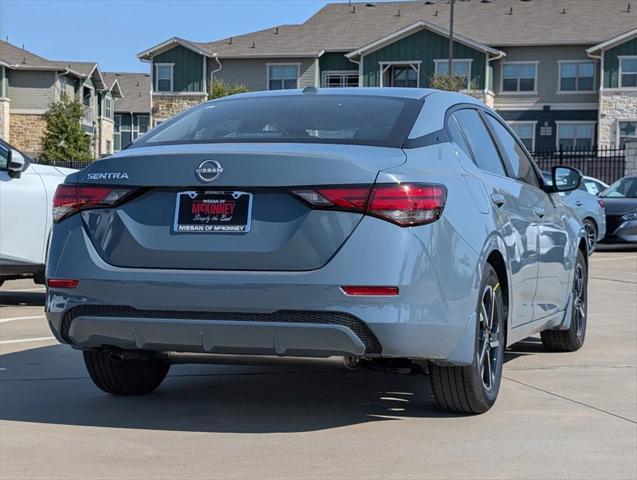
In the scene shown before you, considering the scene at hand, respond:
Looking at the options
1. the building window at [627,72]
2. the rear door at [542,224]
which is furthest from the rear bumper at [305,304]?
the building window at [627,72]

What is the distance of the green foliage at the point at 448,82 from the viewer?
5219 centimetres

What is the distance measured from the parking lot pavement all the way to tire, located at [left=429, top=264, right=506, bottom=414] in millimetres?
104

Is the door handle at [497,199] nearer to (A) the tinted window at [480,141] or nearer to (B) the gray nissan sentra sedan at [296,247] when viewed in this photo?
(B) the gray nissan sentra sedan at [296,247]

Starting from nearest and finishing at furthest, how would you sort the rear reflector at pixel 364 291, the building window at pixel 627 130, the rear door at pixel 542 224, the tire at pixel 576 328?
the rear reflector at pixel 364 291
the rear door at pixel 542 224
the tire at pixel 576 328
the building window at pixel 627 130

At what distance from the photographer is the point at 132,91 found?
9269 centimetres

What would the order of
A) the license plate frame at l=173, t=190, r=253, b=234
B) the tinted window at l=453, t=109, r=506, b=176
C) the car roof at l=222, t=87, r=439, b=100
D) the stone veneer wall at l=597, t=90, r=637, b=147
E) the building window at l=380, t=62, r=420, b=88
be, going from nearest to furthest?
the license plate frame at l=173, t=190, r=253, b=234 → the car roof at l=222, t=87, r=439, b=100 → the tinted window at l=453, t=109, r=506, b=176 → the stone veneer wall at l=597, t=90, r=637, b=147 → the building window at l=380, t=62, r=420, b=88

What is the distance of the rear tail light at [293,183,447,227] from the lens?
5137mm

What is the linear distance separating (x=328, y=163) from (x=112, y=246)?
108cm

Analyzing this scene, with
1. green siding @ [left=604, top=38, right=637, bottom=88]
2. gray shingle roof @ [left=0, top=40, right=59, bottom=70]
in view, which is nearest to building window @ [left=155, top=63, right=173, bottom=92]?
gray shingle roof @ [left=0, top=40, right=59, bottom=70]

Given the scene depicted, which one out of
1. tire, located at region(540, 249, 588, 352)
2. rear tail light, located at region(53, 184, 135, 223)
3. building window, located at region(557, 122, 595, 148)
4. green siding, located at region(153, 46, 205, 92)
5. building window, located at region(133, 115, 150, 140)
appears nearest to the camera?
rear tail light, located at region(53, 184, 135, 223)

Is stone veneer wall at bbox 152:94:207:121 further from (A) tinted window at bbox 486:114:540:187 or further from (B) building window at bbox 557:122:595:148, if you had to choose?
(A) tinted window at bbox 486:114:540:187

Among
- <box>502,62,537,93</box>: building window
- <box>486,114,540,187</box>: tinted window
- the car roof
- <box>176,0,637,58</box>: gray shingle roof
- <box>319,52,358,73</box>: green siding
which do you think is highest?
<box>176,0,637,58</box>: gray shingle roof

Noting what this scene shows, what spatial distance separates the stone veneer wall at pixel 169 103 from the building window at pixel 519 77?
630 inches

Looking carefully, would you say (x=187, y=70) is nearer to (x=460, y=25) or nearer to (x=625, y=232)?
(x=460, y=25)
